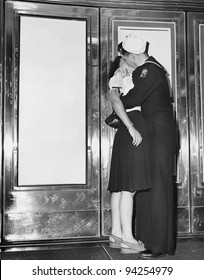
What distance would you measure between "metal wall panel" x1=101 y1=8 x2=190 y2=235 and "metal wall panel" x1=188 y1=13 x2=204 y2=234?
56 mm

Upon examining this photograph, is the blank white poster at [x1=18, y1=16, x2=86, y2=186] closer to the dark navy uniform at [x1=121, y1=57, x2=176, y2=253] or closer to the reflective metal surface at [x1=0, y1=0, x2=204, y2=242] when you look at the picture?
the reflective metal surface at [x1=0, y1=0, x2=204, y2=242]

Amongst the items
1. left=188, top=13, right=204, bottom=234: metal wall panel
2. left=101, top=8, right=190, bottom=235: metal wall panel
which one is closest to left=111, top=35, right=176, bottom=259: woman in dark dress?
left=101, top=8, right=190, bottom=235: metal wall panel

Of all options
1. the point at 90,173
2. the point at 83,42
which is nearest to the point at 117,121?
the point at 90,173

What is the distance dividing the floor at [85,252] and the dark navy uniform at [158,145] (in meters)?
0.19

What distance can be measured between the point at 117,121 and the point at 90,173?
59 cm

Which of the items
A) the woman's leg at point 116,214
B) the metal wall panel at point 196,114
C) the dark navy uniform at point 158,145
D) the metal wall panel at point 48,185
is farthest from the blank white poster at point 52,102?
the metal wall panel at point 196,114

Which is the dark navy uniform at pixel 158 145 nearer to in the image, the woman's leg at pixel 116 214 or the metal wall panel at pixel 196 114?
the woman's leg at pixel 116 214

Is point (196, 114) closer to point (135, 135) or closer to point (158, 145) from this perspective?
point (158, 145)

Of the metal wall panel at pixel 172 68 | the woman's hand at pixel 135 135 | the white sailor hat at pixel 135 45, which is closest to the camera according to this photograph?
the woman's hand at pixel 135 135

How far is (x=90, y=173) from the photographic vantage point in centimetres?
316

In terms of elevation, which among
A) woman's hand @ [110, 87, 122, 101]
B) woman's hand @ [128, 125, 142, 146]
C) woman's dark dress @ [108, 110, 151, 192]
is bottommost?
woman's dark dress @ [108, 110, 151, 192]

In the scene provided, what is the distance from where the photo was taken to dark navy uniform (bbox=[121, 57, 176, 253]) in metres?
2.54

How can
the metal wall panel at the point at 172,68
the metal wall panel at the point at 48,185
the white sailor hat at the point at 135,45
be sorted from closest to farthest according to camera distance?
1. the white sailor hat at the point at 135,45
2. the metal wall panel at the point at 48,185
3. the metal wall panel at the point at 172,68

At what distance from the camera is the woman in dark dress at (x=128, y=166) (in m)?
2.53
